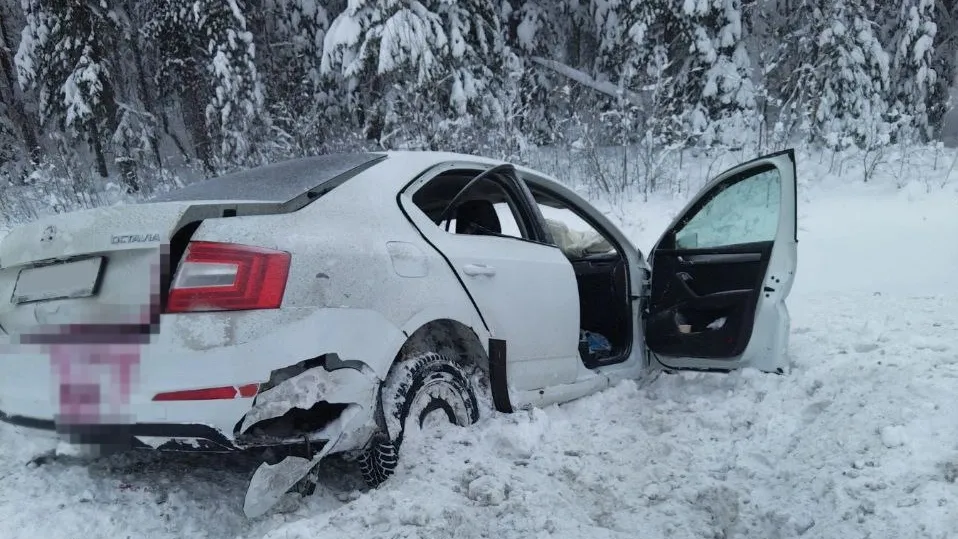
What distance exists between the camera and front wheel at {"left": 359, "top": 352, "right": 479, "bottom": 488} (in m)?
2.53

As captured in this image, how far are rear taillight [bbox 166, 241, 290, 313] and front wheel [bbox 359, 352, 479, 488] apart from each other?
67 centimetres

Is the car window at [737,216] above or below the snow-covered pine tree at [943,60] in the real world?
below

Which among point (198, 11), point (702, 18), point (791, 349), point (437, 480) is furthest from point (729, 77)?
point (437, 480)

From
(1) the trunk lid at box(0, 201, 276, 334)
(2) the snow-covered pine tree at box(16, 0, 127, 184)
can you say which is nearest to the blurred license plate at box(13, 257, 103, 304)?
(1) the trunk lid at box(0, 201, 276, 334)

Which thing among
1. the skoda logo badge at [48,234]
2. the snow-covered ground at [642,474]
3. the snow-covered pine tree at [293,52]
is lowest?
the snow-covered ground at [642,474]

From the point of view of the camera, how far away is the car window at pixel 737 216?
388cm

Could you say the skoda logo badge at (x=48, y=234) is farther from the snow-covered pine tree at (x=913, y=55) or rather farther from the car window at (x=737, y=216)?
the snow-covered pine tree at (x=913, y=55)

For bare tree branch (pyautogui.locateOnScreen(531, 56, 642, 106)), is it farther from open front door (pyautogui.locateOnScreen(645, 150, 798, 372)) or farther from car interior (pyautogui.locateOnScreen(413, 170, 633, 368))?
open front door (pyautogui.locateOnScreen(645, 150, 798, 372))


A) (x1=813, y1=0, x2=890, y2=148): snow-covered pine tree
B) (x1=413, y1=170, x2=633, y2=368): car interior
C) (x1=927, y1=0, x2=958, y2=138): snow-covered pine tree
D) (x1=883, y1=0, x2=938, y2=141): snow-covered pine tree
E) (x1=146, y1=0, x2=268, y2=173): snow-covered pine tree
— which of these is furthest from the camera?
(x1=927, y1=0, x2=958, y2=138): snow-covered pine tree

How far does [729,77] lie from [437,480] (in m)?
12.4

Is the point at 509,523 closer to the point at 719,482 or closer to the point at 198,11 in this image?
the point at 719,482

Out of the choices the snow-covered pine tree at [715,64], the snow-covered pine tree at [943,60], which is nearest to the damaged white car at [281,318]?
the snow-covered pine tree at [715,64]

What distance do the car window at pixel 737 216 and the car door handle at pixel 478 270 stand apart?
1.82 m

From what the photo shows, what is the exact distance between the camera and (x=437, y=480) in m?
2.59
